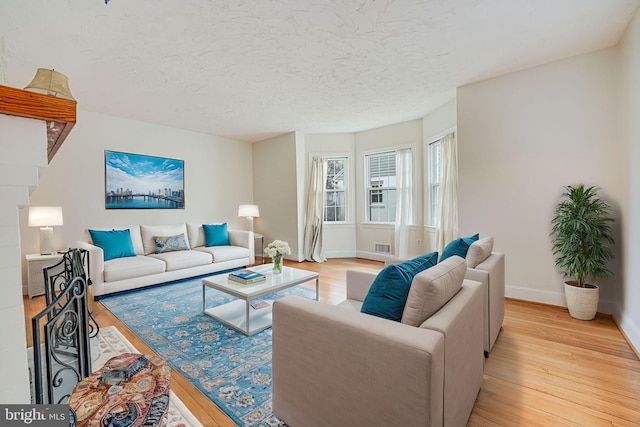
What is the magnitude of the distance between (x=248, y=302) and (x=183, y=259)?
2.11m

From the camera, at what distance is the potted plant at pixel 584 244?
8.51 ft

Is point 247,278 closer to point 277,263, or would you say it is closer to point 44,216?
point 277,263

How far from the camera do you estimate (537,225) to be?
3086 mm

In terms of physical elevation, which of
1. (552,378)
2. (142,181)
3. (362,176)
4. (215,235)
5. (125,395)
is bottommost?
(552,378)

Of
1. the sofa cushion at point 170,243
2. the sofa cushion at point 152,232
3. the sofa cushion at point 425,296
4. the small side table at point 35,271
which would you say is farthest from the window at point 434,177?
the small side table at point 35,271

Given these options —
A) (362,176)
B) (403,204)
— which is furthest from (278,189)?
(403,204)

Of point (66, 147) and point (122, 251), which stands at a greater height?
point (66, 147)

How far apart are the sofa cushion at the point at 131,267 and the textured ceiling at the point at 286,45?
2.14 metres

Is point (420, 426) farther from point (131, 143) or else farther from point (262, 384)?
point (131, 143)

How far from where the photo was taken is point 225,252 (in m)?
4.55

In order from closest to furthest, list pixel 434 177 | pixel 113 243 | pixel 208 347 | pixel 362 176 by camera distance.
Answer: pixel 208 347, pixel 113 243, pixel 434 177, pixel 362 176

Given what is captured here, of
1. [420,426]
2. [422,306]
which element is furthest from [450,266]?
[420,426]

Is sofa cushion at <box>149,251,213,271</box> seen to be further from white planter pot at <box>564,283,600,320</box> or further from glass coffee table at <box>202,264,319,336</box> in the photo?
white planter pot at <box>564,283,600,320</box>

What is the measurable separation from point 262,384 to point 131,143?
4393 millimetres
